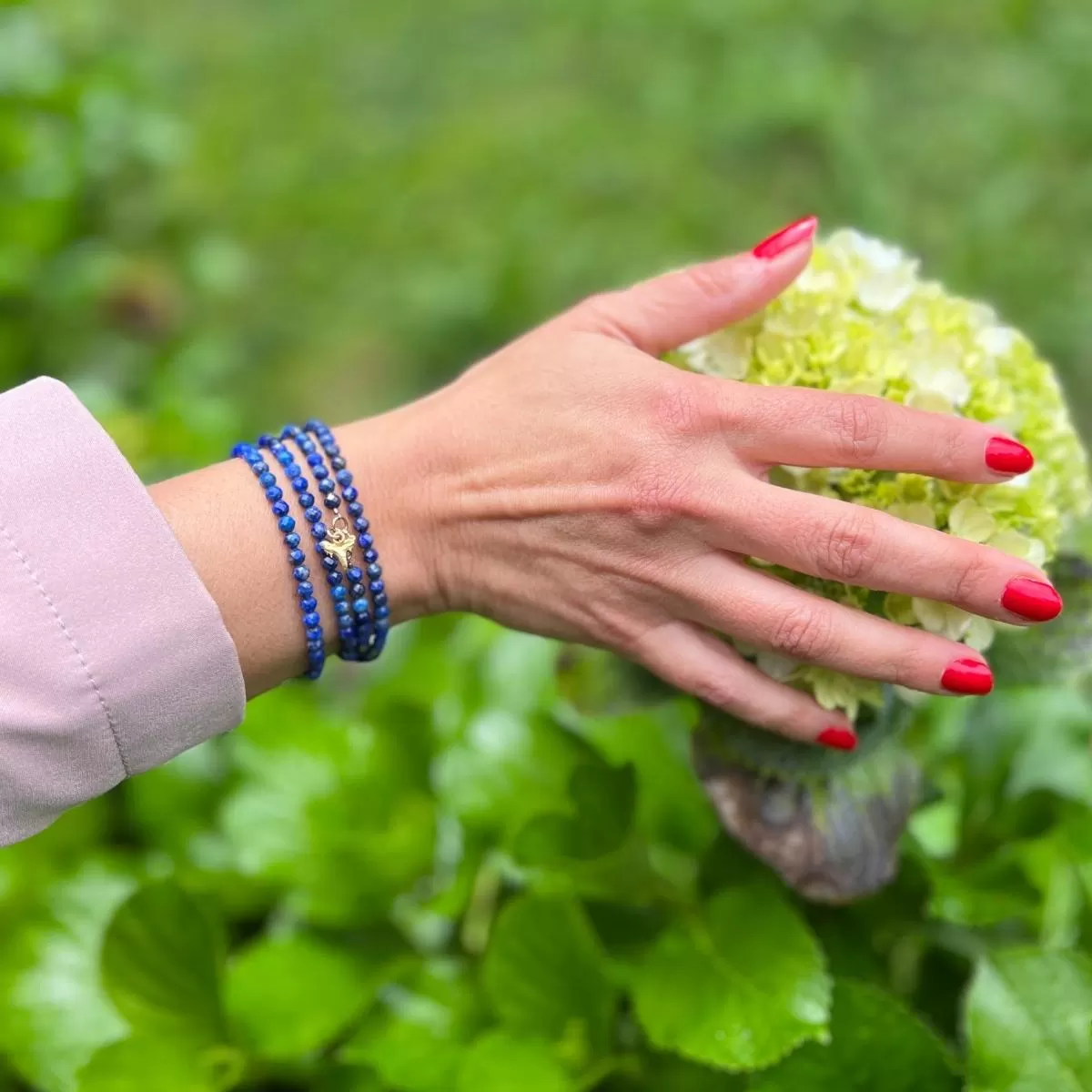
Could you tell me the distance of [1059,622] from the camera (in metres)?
1.04

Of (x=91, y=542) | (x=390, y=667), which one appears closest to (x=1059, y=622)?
(x=91, y=542)

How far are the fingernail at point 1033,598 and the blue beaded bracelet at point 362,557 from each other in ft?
1.69

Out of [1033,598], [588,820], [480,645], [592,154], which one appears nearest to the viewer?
[1033,598]

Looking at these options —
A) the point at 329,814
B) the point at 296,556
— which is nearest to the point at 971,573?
the point at 296,556

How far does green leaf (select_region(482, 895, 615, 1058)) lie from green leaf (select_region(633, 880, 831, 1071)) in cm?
5

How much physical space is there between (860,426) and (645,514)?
7.1 inches

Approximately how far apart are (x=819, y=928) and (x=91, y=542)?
81 centimetres

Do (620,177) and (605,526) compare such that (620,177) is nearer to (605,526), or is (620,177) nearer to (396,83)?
(396,83)

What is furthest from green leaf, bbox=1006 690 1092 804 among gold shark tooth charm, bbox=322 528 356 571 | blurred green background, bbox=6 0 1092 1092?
gold shark tooth charm, bbox=322 528 356 571

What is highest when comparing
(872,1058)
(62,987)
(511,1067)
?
(872,1058)

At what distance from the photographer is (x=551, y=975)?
1.14 meters

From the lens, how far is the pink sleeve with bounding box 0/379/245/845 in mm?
884

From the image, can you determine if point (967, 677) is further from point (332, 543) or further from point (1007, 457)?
point (332, 543)

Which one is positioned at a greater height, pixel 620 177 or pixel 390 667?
pixel 620 177
